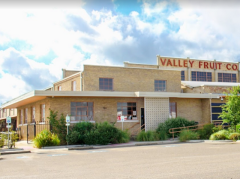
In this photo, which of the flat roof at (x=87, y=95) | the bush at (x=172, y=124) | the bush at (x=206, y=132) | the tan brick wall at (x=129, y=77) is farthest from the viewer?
the tan brick wall at (x=129, y=77)

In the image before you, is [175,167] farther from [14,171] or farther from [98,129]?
[98,129]

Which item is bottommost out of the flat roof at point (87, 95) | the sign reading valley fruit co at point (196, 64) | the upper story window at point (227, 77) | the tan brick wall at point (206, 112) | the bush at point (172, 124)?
the bush at point (172, 124)

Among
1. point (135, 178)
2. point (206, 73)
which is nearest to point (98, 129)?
point (135, 178)

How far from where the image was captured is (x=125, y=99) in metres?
26.4

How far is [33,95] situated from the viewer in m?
22.7

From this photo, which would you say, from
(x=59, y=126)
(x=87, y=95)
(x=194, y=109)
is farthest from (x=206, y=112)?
(x=59, y=126)

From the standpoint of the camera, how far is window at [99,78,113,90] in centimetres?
2825

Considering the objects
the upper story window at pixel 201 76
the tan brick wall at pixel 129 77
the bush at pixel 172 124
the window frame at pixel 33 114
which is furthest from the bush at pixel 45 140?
the upper story window at pixel 201 76

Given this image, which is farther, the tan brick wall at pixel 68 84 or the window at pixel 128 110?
the tan brick wall at pixel 68 84

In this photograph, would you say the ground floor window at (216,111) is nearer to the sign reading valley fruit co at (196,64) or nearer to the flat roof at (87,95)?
the flat roof at (87,95)

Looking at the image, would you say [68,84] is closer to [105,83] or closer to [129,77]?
[105,83]

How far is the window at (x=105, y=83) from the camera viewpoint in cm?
2825

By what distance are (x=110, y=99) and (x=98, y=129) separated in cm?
416

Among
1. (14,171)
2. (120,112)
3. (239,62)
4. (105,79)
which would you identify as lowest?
(14,171)
